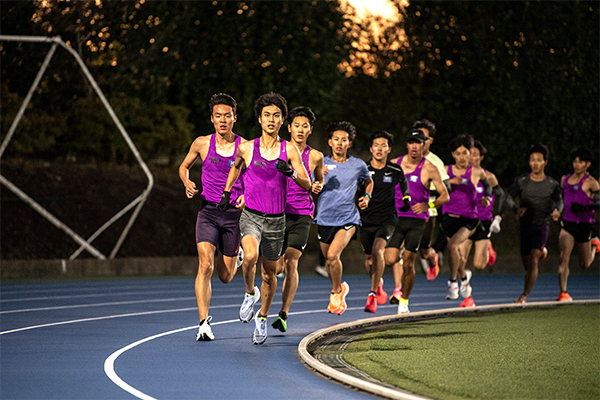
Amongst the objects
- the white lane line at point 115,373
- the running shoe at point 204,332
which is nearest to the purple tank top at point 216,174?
the running shoe at point 204,332

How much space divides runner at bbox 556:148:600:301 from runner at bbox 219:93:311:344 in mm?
6700

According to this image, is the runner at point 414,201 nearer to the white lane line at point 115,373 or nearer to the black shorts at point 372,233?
the black shorts at point 372,233

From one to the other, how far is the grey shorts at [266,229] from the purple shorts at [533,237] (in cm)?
608

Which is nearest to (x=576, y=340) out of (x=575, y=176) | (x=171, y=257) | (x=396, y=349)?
(x=396, y=349)

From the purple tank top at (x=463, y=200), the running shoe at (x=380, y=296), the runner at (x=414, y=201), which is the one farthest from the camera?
the purple tank top at (x=463, y=200)

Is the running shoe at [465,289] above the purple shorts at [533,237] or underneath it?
underneath

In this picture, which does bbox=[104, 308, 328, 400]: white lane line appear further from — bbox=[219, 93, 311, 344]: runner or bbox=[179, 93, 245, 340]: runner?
bbox=[219, 93, 311, 344]: runner

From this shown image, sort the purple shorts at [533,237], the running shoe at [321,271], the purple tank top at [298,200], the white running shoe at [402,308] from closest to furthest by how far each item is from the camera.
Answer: the purple tank top at [298,200], the white running shoe at [402,308], the purple shorts at [533,237], the running shoe at [321,271]

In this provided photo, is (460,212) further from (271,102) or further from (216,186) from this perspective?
(271,102)

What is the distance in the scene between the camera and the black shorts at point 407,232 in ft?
46.5

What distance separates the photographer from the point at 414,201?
1444cm

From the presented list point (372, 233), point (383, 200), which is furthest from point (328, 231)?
point (383, 200)

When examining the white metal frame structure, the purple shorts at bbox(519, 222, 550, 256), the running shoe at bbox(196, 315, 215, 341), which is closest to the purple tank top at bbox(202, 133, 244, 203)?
the running shoe at bbox(196, 315, 215, 341)

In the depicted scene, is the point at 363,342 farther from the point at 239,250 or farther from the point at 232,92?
the point at 232,92
